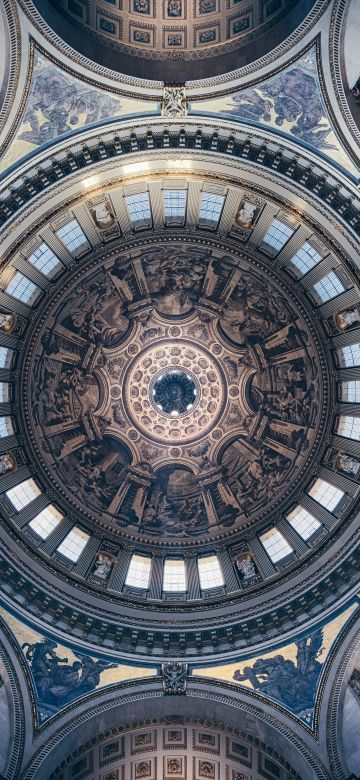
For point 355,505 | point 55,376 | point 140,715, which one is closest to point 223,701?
point 140,715

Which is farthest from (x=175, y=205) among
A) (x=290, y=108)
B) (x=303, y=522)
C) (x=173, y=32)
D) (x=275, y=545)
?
(x=275, y=545)

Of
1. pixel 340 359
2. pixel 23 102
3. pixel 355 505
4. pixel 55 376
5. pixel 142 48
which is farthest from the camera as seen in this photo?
pixel 55 376

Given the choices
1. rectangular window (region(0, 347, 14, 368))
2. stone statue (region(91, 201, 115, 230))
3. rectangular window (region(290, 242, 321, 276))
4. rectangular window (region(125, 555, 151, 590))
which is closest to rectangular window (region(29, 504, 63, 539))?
rectangular window (region(125, 555, 151, 590))

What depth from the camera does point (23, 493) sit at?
122 feet

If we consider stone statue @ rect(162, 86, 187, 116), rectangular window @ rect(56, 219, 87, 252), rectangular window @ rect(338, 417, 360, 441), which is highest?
rectangular window @ rect(56, 219, 87, 252)

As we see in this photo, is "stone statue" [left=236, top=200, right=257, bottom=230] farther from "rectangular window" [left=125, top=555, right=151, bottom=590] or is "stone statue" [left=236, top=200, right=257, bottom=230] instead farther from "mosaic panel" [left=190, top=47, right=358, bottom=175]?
"rectangular window" [left=125, top=555, right=151, bottom=590]

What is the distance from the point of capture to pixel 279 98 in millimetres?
29422

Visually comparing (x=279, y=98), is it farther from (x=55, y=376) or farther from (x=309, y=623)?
(x=309, y=623)

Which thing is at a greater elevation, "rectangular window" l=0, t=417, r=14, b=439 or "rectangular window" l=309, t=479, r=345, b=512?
"rectangular window" l=0, t=417, r=14, b=439

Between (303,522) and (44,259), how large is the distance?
19820mm

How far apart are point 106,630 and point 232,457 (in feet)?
47.8

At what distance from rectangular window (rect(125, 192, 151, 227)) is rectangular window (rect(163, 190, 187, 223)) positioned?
987mm

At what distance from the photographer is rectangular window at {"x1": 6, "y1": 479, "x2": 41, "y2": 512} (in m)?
35.8

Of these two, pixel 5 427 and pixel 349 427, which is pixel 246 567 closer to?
pixel 349 427
